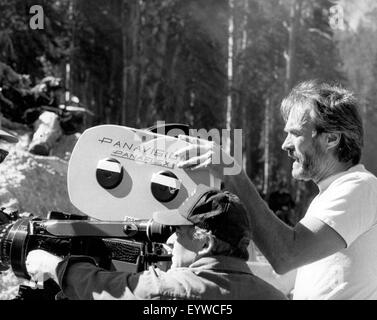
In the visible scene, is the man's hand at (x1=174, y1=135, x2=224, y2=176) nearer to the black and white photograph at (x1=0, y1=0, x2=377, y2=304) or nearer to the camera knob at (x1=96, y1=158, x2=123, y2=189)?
the black and white photograph at (x1=0, y1=0, x2=377, y2=304)

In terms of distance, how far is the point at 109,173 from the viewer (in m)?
2.29

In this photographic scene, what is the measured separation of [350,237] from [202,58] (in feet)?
50.3

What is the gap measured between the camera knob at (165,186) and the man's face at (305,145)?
1.54 feet

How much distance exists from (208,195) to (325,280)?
0.45m

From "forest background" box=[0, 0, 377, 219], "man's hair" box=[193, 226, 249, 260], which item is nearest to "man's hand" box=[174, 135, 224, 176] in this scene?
"man's hair" box=[193, 226, 249, 260]

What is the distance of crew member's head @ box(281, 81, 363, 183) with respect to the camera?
186cm

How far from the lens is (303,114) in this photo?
6.21ft

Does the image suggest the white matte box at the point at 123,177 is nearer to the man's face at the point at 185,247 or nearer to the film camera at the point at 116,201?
the film camera at the point at 116,201

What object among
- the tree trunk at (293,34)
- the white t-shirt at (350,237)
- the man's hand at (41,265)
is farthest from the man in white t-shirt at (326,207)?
the tree trunk at (293,34)

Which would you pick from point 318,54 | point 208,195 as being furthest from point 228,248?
point 318,54

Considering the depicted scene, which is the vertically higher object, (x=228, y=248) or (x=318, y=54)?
(x=318, y=54)

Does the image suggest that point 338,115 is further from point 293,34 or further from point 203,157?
point 293,34

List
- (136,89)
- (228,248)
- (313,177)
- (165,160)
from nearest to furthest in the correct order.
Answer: (228,248)
(313,177)
(165,160)
(136,89)
